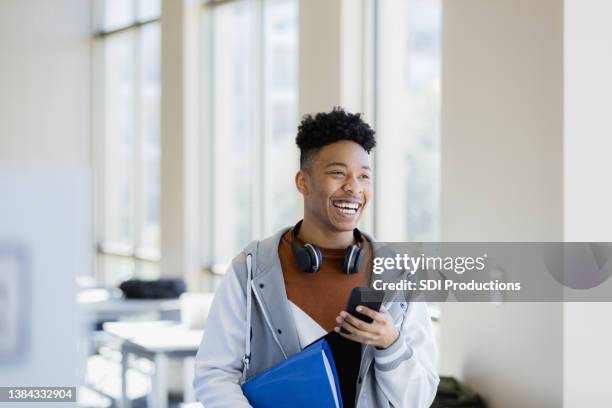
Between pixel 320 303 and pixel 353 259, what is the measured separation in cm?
13

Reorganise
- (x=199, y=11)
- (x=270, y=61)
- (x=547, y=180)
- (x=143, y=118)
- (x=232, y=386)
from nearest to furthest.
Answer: (x=232, y=386) → (x=547, y=180) → (x=270, y=61) → (x=199, y=11) → (x=143, y=118)

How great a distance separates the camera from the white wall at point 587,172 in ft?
10.6

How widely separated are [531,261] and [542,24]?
0.94 meters

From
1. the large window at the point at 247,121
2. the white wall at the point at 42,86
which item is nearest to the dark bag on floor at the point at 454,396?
the large window at the point at 247,121

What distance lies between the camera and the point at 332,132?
2.09m

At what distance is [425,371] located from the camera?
6.45 ft

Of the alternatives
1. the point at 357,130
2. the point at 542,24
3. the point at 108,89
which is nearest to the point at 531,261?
the point at 542,24

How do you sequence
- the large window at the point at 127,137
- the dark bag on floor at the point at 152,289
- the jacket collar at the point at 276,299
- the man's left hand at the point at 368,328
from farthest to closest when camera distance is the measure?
1. the large window at the point at 127,137
2. the dark bag on floor at the point at 152,289
3. the jacket collar at the point at 276,299
4. the man's left hand at the point at 368,328

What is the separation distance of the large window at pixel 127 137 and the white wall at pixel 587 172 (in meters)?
5.16

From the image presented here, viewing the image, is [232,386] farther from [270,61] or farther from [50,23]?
[50,23]

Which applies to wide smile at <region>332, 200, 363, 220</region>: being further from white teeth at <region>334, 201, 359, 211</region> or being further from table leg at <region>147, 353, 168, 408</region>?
table leg at <region>147, 353, 168, 408</region>

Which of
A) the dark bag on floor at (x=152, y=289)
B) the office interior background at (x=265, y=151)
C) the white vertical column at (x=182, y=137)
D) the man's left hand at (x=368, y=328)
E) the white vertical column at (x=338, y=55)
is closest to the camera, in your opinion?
the office interior background at (x=265, y=151)

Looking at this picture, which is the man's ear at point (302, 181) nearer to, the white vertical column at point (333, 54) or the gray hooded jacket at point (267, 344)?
the gray hooded jacket at point (267, 344)

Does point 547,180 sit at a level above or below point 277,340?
above
